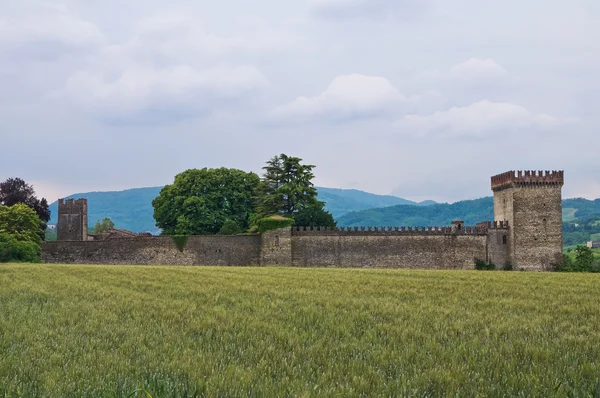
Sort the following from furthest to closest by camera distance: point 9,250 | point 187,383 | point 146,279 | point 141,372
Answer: point 9,250, point 146,279, point 141,372, point 187,383

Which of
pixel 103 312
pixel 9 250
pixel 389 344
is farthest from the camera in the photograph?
pixel 9 250

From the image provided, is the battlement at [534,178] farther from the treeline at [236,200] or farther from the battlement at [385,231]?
the treeline at [236,200]

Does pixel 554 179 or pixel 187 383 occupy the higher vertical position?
pixel 554 179

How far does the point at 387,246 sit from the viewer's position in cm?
4550

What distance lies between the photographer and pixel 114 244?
45562 mm

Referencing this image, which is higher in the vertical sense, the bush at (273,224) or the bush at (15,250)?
the bush at (273,224)

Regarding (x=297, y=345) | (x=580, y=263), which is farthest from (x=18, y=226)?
(x=297, y=345)

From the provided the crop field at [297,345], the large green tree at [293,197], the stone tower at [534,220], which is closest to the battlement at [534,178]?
the stone tower at [534,220]

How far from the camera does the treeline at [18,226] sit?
139 ft

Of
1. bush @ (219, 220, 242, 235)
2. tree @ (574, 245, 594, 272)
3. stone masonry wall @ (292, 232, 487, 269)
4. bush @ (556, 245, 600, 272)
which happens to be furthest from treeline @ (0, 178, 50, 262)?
tree @ (574, 245, 594, 272)

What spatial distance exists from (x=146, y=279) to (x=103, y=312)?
419 inches

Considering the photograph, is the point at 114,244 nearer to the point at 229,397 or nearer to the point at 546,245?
the point at 546,245

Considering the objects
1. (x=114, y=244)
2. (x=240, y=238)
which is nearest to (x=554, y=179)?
(x=240, y=238)

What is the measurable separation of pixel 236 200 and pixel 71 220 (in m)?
15.5
